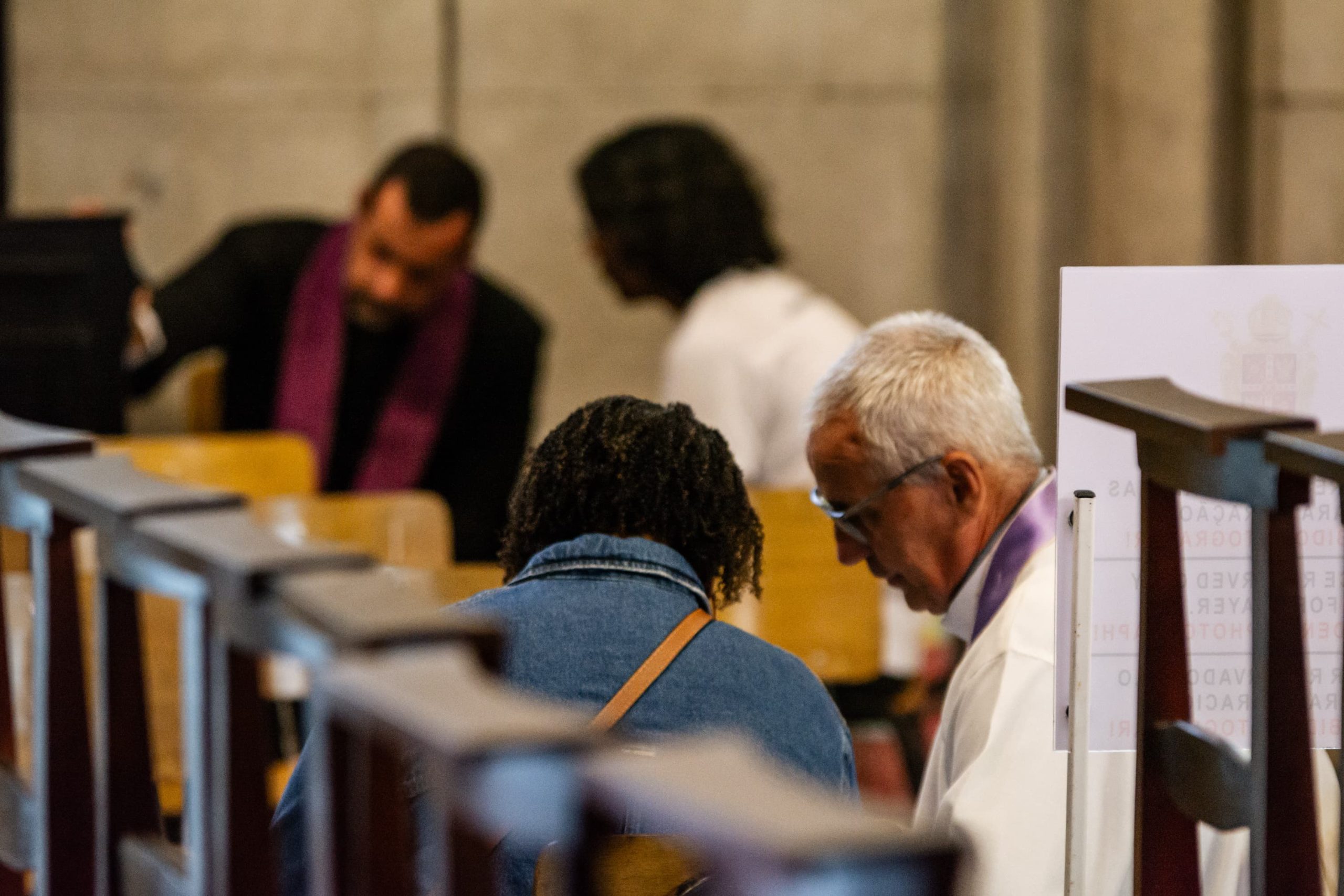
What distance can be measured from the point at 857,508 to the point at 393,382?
8.74ft

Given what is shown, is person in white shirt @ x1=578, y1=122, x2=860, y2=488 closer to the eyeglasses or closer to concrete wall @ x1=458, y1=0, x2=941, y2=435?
the eyeglasses

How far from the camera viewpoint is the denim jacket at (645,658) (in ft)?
5.38

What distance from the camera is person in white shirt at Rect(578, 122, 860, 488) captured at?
363 cm

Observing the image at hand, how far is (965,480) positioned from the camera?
6.70ft

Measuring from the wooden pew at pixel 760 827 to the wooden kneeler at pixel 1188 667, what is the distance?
25.4 inches

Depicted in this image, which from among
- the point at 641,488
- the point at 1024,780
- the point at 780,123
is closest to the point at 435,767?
the point at 641,488

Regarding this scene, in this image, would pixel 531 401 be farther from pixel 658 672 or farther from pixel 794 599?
pixel 658 672

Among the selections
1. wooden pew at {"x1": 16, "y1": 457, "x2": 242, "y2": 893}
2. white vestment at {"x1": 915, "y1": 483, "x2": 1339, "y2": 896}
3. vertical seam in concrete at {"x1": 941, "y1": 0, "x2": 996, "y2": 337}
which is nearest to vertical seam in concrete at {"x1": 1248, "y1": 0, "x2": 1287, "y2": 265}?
vertical seam in concrete at {"x1": 941, "y1": 0, "x2": 996, "y2": 337}

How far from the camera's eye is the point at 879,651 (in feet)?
12.4

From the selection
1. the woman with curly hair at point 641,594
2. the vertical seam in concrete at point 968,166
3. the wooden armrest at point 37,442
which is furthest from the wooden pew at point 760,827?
the vertical seam in concrete at point 968,166

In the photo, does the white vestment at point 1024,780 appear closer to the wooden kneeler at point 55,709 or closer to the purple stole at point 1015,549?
the purple stole at point 1015,549

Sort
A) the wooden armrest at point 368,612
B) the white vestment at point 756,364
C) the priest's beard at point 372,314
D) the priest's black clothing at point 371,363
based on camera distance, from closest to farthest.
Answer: the wooden armrest at point 368,612 → the white vestment at point 756,364 → the priest's beard at point 372,314 → the priest's black clothing at point 371,363

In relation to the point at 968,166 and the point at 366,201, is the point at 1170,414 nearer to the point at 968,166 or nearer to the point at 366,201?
the point at 366,201

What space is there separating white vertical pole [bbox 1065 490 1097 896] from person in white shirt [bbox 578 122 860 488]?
1.98 meters
